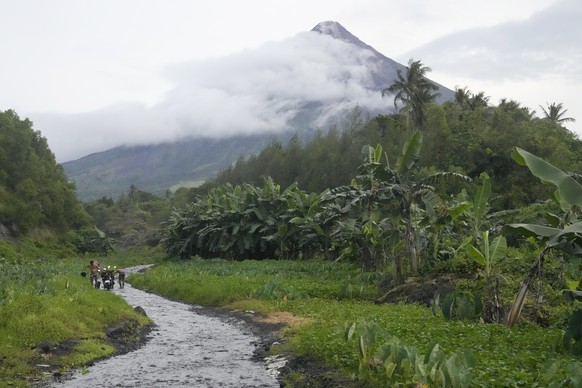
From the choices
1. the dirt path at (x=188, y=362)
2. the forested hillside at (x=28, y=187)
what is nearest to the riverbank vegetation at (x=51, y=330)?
the dirt path at (x=188, y=362)

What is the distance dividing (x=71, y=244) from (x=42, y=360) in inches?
2216

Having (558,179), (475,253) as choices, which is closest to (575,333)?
(558,179)

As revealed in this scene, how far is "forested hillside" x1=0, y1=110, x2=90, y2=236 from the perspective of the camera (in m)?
58.3

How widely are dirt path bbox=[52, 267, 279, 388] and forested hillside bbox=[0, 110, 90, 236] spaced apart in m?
46.9

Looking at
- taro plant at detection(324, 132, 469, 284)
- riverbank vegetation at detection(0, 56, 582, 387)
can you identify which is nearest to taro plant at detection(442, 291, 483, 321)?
riverbank vegetation at detection(0, 56, 582, 387)

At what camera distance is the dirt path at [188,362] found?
34.5ft

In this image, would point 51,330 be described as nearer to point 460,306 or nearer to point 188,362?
point 188,362

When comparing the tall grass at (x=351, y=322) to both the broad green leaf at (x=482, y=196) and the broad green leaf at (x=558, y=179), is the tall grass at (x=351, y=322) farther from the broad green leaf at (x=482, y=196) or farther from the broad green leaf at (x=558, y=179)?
the broad green leaf at (x=482, y=196)

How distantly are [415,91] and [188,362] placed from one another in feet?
136

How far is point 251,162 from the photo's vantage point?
7538cm

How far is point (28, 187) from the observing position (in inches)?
2345

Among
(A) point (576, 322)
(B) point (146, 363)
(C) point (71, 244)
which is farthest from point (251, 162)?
(A) point (576, 322)

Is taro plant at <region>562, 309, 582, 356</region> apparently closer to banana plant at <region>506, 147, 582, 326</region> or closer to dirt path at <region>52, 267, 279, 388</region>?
banana plant at <region>506, 147, 582, 326</region>

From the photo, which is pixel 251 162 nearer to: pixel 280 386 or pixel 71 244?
pixel 71 244
